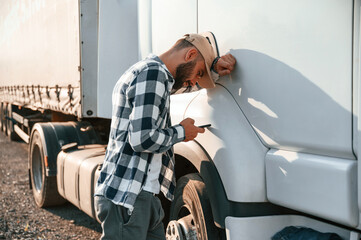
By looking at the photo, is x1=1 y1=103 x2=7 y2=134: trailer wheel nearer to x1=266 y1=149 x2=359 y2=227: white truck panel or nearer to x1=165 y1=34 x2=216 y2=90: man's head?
x1=165 y1=34 x2=216 y2=90: man's head

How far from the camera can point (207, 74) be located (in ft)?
7.89

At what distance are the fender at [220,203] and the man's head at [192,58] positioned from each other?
1.43ft

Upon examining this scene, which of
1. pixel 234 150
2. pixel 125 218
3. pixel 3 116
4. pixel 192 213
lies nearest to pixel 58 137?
pixel 192 213

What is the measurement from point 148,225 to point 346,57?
127 centimetres

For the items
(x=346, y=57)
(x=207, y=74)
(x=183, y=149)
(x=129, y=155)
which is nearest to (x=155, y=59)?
(x=207, y=74)

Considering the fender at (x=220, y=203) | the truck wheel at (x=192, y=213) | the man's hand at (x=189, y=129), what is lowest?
the truck wheel at (x=192, y=213)

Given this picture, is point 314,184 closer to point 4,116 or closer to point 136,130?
point 136,130

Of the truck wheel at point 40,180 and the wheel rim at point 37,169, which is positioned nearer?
the truck wheel at point 40,180

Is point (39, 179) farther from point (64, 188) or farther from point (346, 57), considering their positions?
point (346, 57)

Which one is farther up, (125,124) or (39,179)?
(125,124)

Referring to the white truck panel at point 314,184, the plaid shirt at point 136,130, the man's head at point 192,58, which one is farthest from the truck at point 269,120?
the plaid shirt at point 136,130

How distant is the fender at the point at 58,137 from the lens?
16.9 ft

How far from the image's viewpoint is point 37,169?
5.90 m

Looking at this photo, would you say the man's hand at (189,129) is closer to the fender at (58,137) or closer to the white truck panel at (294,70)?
the white truck panel at (294,70)
